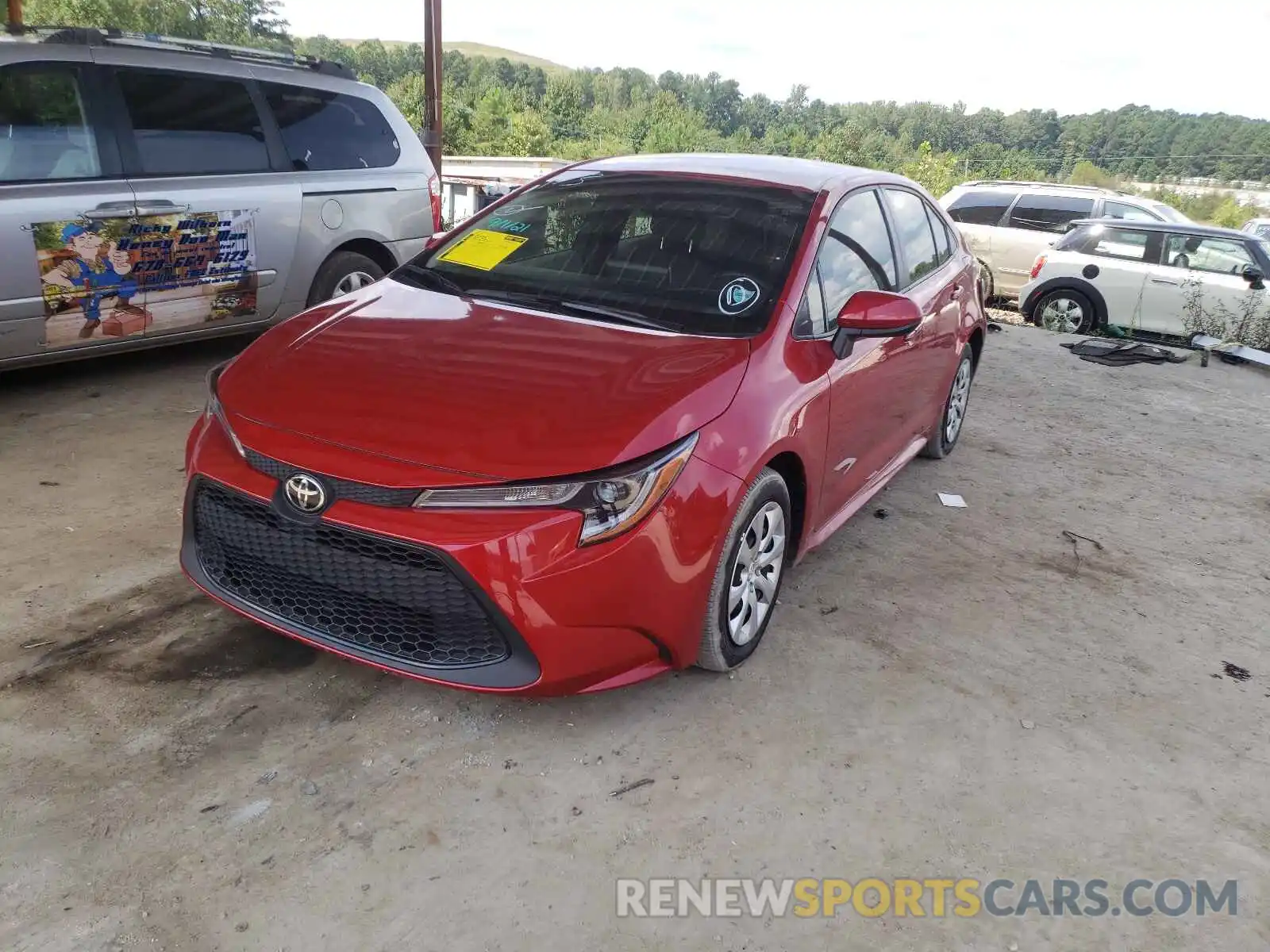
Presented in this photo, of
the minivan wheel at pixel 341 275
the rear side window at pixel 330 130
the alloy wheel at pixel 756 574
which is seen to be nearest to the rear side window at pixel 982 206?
the rear side window at pixel 330 130

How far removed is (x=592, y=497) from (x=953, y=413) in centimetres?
352

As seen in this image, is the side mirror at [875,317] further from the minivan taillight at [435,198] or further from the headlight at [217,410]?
the minivan taillight at [435,198]

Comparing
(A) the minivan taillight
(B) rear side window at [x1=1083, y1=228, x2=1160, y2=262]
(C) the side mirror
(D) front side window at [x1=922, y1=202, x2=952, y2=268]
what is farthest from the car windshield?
(B) rear side window at [x1=1083, y1=228, x2=1160, y2=262]

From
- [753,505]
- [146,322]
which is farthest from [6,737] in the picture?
[146,322]

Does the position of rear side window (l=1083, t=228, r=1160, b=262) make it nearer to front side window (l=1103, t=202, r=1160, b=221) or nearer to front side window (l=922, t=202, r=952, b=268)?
front side window (l=1103, t=202, r=1160, b=221)

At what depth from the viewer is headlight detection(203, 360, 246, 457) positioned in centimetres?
274

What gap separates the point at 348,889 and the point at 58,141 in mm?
4228

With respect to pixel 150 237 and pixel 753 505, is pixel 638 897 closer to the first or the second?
pixel 753 505

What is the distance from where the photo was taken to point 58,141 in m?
4.74

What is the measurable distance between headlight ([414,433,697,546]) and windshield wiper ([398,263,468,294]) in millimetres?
1305

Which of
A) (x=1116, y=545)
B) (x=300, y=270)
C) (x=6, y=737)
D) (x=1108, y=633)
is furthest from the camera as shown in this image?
(x=300, y=270)

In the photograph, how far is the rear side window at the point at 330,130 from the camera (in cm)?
583

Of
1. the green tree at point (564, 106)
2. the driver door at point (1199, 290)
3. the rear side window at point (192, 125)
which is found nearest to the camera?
the rear side window at point (192, 125)

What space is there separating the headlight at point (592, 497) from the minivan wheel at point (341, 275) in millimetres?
3858
